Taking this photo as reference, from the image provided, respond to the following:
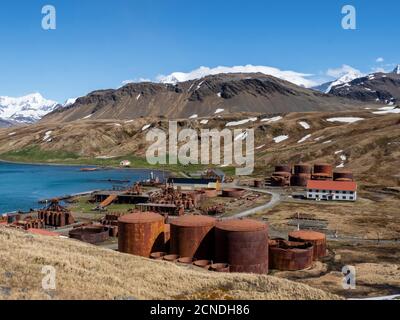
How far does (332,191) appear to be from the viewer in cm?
9044

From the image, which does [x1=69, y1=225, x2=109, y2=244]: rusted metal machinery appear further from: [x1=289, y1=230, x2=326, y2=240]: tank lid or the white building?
the white building

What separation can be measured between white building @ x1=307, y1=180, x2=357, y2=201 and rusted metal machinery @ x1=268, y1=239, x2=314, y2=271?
4443 centimetres

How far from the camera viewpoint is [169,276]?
2936 cm

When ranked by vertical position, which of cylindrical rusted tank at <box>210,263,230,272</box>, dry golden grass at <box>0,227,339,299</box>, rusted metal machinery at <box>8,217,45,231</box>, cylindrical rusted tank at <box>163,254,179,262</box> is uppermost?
dry golden grass at <box>0,227,339,299</box>

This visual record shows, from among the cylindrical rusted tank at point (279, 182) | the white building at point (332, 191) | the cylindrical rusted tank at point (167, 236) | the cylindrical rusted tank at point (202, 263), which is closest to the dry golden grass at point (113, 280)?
the cylindrical rusted tank at point (202, 263)

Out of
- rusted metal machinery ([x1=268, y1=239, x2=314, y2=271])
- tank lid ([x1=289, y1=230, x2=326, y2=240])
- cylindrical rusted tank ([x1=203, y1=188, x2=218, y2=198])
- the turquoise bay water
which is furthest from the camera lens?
the turquoise bay water

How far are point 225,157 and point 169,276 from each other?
13437 centimetres

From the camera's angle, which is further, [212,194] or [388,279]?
[212,194]

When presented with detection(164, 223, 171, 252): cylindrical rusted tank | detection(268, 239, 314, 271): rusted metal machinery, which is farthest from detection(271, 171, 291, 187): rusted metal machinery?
detection(164, 223, 171, 252): cylindrical rusted tank

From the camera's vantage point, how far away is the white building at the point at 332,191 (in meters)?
88.8

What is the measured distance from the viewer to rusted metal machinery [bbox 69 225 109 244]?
58.9 metres
